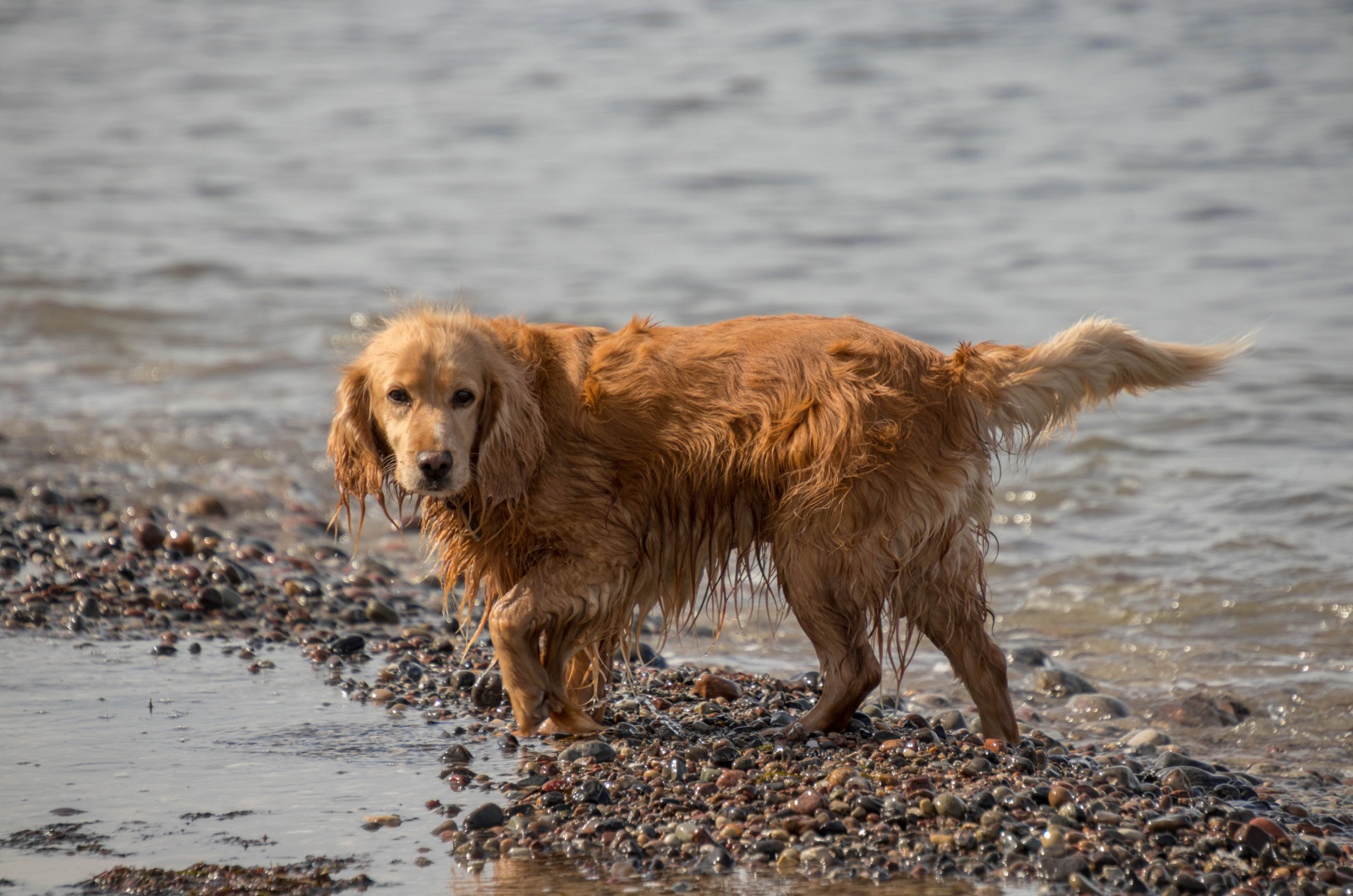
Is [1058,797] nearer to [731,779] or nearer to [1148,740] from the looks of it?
[731,779]

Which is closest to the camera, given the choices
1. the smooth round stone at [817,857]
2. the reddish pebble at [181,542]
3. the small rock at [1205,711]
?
the smooth round stone at [817,857]

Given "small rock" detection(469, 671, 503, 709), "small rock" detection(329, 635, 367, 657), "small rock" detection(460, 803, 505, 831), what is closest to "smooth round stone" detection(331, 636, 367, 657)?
"small rock" detection(329, 635, 367, 657)

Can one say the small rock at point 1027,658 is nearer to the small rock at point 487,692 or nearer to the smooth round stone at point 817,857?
the small rock at point 487,692

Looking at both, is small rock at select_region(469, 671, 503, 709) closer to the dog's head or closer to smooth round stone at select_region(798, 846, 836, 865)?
the dog's head

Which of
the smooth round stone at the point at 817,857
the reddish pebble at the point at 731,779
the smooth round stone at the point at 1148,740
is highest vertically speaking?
the reddish pebble at the point at 731,779

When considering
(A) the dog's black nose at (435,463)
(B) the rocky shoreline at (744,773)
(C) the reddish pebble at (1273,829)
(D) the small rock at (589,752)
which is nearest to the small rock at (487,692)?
(B) the rocky shoreline at (744,773)

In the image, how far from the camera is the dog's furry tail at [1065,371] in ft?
15.7

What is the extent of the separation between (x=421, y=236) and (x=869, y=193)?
4967 millimetres

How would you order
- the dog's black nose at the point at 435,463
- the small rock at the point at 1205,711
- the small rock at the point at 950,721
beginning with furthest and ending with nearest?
the small rock at the point at 1205,711 → the small rock at the point at 950,721 → the dog's black nose at the point at 435,463

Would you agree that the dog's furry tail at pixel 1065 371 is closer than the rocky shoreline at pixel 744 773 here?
No

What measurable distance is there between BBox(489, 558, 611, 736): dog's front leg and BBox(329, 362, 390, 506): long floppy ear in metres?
0.62

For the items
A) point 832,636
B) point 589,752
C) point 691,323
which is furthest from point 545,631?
point 691,323

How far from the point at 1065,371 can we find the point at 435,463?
6.77ft

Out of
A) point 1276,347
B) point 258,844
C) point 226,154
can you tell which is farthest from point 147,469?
point 226,154
